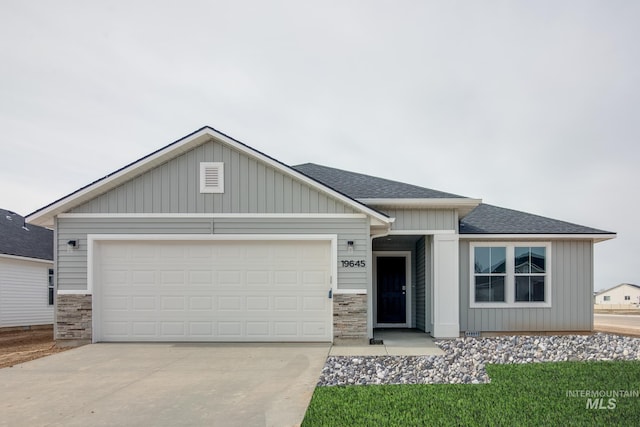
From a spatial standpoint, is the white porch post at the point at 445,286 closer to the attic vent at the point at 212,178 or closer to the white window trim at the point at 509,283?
the white window trim at the point at 509,283

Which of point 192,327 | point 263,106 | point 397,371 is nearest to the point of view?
point 397,371

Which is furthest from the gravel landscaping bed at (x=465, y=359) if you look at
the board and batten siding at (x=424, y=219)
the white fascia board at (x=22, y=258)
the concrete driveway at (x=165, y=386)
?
the white fascia board at (x=22, y=258)

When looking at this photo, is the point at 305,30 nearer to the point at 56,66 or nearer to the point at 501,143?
the point at 56,66

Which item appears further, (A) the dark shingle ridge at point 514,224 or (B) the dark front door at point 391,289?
(B) the dark front door at point 391,289

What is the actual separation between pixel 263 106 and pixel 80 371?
355 inches

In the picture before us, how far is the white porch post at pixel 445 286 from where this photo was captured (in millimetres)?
11453

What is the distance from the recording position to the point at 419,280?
13.5 meters

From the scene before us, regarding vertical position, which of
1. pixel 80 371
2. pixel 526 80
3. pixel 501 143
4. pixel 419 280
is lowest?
pixel 80 371

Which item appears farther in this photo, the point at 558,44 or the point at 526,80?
the point at 526,80

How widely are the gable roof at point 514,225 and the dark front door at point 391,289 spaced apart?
2584mm

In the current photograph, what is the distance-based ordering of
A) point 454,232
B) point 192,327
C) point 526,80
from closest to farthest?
point 192,327 → point 454,232 → point 526,80

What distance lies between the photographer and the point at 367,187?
12648 millimetres

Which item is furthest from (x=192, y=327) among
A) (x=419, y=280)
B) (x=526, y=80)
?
(x=526, y=80)

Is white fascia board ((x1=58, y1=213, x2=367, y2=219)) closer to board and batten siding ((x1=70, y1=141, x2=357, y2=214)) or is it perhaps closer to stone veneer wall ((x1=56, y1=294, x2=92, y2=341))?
board and batten siding ((x1=70, y1=141, x2=357, y2=214))
